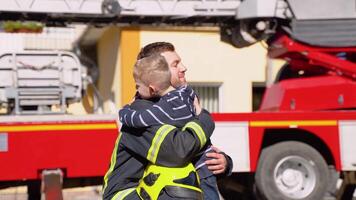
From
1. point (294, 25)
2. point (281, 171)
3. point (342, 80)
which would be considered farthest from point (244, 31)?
point (281, 171)

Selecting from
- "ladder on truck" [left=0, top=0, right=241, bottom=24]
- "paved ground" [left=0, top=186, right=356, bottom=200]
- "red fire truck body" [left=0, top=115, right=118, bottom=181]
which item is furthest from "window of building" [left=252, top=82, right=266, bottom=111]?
"red fire truck body" [left=0, top=115, right=118, bottom=181]

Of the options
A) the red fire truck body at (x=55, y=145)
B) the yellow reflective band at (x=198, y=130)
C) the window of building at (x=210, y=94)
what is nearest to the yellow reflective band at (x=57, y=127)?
the red fire truck body at (x=55, y=145)

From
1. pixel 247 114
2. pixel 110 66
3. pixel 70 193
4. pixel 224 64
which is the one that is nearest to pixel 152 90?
pixel 70 193

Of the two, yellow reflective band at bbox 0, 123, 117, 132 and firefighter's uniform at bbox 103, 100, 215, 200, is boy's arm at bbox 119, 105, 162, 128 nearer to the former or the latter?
firefighter's uniform at bbox 103, 100, 215, 200

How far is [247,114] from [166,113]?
5157 mm

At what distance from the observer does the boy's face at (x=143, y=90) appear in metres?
2.36

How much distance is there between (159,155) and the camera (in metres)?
2.26

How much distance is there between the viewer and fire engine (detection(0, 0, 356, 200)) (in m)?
6.79

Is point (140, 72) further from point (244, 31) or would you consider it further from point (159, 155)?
point (244, 31)

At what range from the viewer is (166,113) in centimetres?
233

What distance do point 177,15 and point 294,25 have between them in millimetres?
1577

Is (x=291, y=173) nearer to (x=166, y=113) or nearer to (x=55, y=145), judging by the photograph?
(x=55, y=145)

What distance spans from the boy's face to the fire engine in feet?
14.7

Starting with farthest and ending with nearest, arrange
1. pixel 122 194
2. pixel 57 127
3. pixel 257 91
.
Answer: pixel 257 91 → pixel 57 127 → pixel 122 194
